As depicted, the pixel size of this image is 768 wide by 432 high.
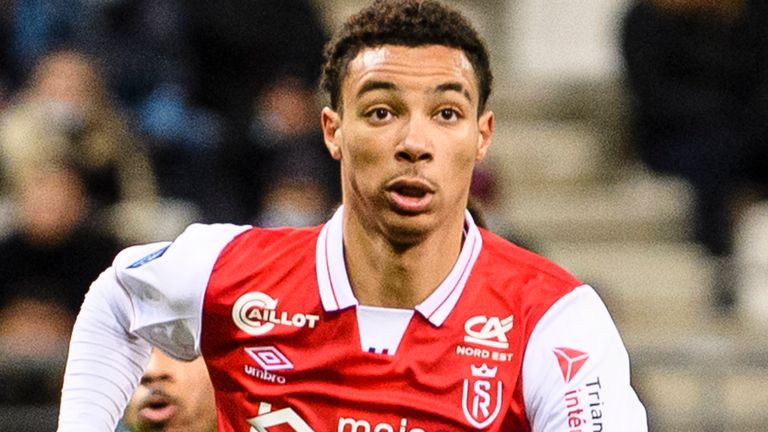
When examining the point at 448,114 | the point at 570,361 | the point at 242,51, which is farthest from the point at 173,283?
the point at 242,51

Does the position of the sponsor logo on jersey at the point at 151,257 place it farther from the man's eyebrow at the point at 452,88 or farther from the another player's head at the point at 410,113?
the man's eyebrow at the point at 452,88

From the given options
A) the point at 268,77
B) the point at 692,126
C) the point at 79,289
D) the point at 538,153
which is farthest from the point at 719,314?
the point at 79,289

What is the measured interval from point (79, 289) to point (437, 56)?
12.1ft

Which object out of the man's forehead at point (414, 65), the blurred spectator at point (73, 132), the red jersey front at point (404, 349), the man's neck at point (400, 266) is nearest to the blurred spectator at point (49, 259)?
the blurred spectator at point (73, 132)

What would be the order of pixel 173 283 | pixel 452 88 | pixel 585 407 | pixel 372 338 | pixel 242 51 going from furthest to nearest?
pixel 242 51, pixel 173 283, pixel 372 338, pixel 452 88, pixel 585 407

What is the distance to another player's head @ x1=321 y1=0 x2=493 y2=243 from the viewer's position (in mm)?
4078

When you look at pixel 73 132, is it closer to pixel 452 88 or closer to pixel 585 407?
pixel 452 88

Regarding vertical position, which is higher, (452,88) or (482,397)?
(452,88)

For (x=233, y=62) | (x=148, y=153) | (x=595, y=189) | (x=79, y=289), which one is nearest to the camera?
(x=79, y=289)

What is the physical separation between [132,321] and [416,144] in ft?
2.77

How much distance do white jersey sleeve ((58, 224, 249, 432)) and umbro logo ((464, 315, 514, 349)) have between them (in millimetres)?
601

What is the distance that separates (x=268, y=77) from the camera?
8.88 meters

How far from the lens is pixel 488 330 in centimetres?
418

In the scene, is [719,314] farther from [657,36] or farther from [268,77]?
[268,77]
